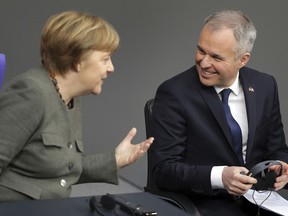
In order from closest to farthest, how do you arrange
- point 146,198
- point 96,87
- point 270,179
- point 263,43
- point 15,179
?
point 146,198
point 15,179
point 96,87
point 270,179
point 263,43

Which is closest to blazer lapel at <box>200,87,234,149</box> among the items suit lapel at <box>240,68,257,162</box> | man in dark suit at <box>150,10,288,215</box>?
man in dark suit at <box>150,10,288,215</box>

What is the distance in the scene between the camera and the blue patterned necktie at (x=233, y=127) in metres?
2.62

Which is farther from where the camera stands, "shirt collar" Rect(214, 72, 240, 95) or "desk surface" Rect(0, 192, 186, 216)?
"shirt collar" Rect(214, 72, 240, 95)

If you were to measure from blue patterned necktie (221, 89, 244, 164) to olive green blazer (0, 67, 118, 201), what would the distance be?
2.54 ft

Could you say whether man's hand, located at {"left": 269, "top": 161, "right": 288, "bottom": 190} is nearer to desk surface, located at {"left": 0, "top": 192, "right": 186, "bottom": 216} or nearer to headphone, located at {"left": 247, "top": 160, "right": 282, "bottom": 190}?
headphone, located at {"left": 247, "top": 160, "right": 282, "bottom": 190}

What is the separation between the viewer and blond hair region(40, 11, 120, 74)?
79.8 inches

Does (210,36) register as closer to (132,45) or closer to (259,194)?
(259,194)

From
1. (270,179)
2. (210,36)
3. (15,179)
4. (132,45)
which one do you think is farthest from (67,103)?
(132,45)

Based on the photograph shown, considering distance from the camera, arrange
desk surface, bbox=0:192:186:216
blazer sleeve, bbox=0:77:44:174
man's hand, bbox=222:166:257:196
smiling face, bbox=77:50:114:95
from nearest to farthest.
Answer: desk surface, bbox=0:192:186:216, blazer sleeve, bbox=0:77:44:174, smiling face, bbox=77:50:114:95, man's hand, bbox=222:166:257:196

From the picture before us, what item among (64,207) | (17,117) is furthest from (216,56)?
(64,207)

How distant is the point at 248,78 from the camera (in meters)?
2.77

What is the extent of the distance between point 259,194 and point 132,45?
214 centimetres

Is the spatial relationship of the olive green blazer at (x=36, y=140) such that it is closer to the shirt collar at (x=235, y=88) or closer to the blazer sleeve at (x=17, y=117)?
the blazer sleeve at (x=17, y=117)

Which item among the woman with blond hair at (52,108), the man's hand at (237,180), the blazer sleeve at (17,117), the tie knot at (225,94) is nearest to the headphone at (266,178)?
the man's hand at (237,180)
